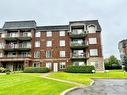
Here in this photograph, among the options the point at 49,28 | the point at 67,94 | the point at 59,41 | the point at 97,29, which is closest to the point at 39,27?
the point at 49,28

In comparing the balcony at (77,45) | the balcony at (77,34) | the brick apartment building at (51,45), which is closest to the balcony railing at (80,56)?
the brick apartment building at (51,45)

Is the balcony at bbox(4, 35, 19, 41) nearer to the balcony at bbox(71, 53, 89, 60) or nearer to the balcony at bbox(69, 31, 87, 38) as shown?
the balcony at bbox(69, 31, 87, 38)

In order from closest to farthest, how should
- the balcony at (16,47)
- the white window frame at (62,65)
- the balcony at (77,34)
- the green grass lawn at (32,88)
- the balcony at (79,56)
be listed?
the green grass lawn at (32,88)
the balcony at (79,56)
the balcony at (77,34)
the white window frame at (62,65)
the balcony at (16,47)

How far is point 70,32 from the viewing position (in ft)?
166

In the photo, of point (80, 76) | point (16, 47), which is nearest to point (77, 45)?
point (16, 47)

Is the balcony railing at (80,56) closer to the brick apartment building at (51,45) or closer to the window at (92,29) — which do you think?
the brick apartment building at (51,45)

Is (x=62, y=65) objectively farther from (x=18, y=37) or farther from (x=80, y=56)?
(x=18, y=37)

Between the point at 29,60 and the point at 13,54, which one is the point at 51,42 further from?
the point at 13,54

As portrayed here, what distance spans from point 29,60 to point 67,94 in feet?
125

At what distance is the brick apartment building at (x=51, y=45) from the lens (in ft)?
163

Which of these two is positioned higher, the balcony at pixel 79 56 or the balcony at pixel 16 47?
the balcony at pixel 16 47

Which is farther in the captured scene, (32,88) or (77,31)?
(77,31)

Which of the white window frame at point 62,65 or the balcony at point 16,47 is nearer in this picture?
the white window frame at point 62,65

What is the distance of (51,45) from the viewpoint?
172 feet
